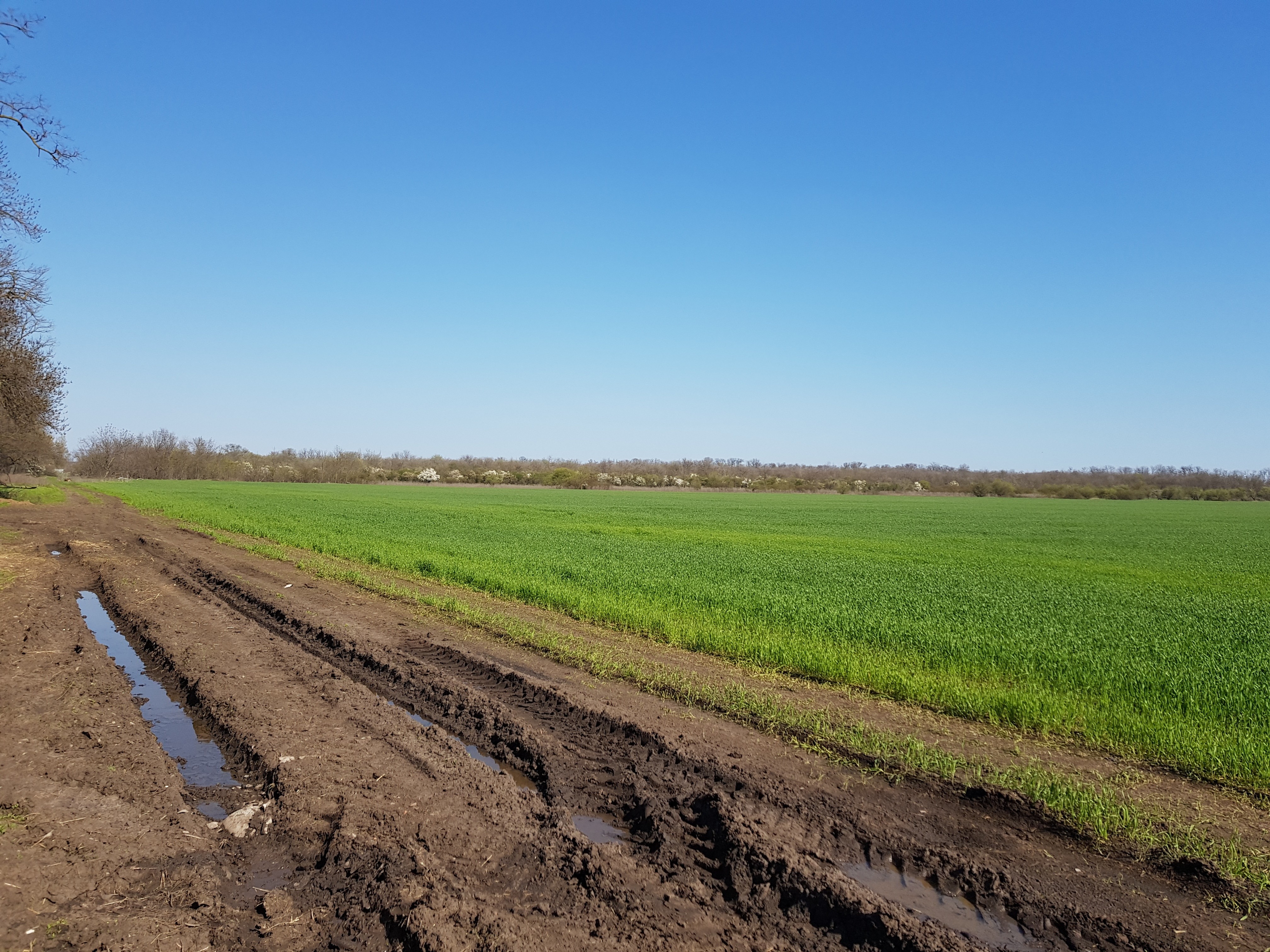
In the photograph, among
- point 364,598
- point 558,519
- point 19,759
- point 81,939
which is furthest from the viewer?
point 558,519

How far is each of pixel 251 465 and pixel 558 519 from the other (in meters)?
118

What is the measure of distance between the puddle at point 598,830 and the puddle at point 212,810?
2.66m

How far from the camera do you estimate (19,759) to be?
6.09m

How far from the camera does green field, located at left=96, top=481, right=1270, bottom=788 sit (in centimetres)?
881

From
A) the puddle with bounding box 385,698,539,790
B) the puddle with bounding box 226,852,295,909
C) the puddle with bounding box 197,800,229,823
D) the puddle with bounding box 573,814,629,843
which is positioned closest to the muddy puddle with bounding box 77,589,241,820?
the puddle with bounding box 197,800,229,823

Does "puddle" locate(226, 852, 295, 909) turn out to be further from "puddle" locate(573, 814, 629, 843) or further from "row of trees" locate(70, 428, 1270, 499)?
Result: "row of trees" locate(70, 428, 1270, 499)

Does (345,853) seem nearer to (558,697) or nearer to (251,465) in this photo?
(558,697)

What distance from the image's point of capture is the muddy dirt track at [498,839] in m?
4.11

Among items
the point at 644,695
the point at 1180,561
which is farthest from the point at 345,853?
the point at 1180,561

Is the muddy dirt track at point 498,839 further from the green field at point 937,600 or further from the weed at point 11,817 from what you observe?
the green field at point 937,600

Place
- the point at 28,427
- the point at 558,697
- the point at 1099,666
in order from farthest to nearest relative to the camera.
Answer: the point at 28,427, the point at 1099,666, the point at 558,697

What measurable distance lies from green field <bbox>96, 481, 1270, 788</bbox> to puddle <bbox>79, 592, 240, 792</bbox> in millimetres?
6921

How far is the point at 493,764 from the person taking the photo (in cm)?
688

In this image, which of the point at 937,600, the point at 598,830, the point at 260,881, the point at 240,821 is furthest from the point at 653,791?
the point at 937,600
